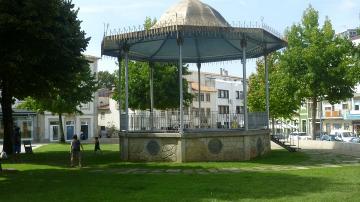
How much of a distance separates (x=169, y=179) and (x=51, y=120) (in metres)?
49.0

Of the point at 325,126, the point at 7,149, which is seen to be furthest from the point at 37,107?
the point at 325,126

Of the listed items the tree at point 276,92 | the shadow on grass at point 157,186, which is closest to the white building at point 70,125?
the tree at point 276,92

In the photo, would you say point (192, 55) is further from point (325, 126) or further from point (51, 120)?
point (325, 126)

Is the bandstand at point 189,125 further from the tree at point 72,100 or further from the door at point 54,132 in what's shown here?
the door at point 54,132

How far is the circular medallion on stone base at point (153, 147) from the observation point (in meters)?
20.8

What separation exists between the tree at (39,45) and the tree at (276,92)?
1916 cm

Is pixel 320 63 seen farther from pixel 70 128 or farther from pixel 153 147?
pixel 70 128

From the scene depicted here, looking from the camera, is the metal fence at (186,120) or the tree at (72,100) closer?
the metal fence at (186,120)

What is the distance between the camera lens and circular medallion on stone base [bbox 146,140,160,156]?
20.8 m

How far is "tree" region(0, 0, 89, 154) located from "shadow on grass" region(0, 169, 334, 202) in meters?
4.29

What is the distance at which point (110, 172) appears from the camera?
55.8 ft

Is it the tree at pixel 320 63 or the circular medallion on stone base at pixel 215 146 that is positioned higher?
the tree at pixel 320 63

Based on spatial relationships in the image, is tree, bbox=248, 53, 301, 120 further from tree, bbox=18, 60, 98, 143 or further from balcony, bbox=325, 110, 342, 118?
balcony, bbox=325, 110, 342, 118

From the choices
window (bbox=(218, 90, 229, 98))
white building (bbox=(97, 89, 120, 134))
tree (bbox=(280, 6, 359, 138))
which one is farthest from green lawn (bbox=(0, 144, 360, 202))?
window (bbox=(218, 90, 229, 98))
